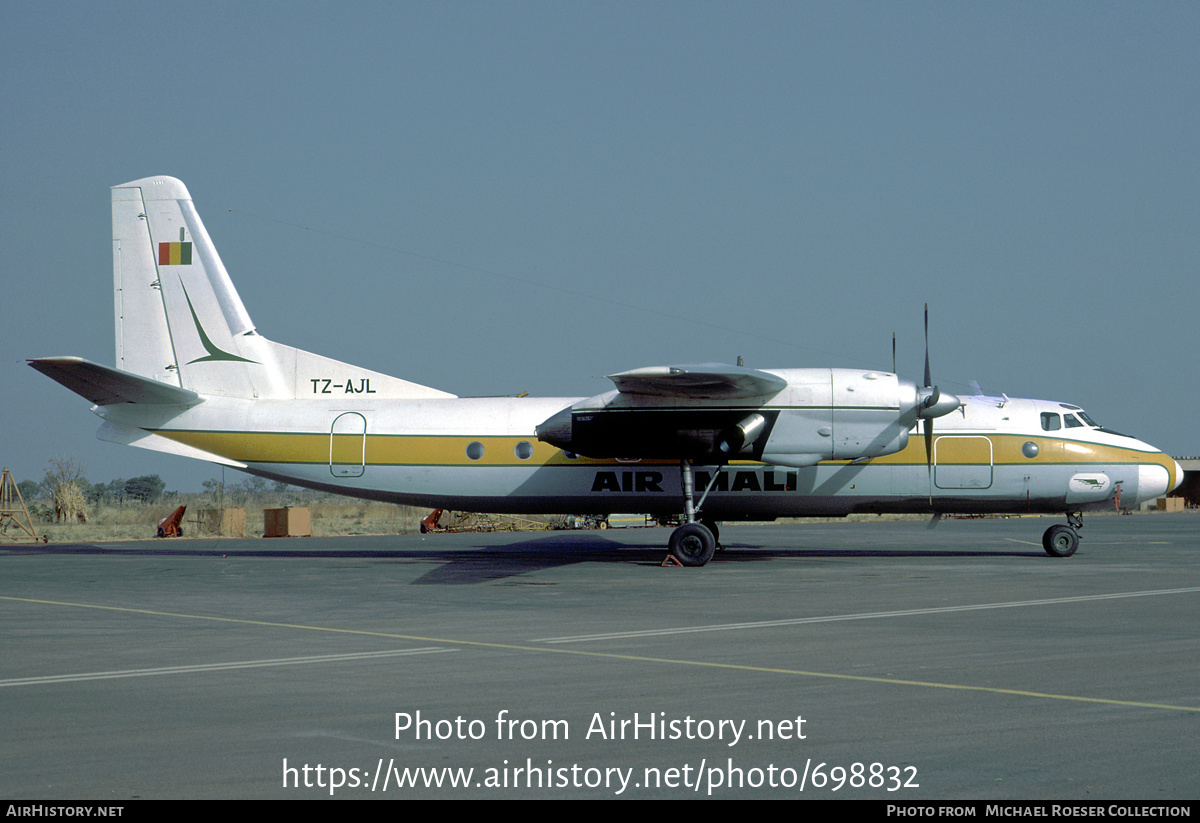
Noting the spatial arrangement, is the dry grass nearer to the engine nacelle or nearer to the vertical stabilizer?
the vertical stabilizer

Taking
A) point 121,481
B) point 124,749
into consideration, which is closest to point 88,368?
point 124,749

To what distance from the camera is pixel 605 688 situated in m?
8.88

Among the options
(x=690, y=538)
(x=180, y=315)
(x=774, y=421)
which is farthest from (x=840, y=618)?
(x=180, y=315)

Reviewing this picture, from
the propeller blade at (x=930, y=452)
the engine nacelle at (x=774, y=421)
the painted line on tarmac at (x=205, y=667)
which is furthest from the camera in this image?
the propeller blade at (x=930, y=452)

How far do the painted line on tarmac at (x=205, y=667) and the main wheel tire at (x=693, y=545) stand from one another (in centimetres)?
1188

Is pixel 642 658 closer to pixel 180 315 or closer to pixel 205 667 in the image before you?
pixel 205 667

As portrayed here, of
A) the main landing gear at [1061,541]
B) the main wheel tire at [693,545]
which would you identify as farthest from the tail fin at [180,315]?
the main landing gear at [1061,541]

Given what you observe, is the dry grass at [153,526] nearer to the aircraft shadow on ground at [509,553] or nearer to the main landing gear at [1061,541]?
the aircraft shadow on ground at [509,553]

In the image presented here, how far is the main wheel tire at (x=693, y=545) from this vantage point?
74.0 feet

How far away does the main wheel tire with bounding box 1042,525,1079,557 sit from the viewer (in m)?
24.5

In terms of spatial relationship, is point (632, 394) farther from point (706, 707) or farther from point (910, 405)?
point (706, 707)

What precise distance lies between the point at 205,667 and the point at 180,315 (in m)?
18.0

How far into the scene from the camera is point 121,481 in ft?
511
